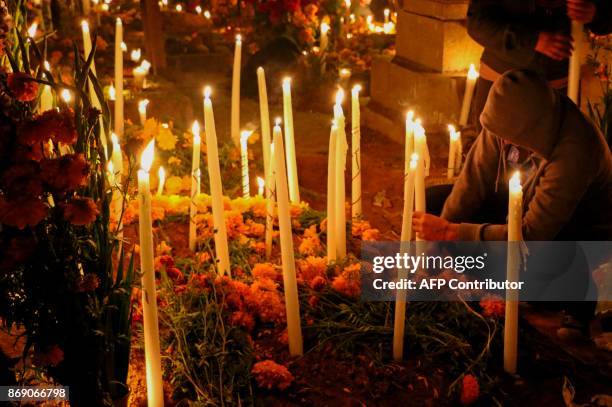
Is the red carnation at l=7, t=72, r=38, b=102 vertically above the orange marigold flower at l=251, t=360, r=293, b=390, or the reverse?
the red carnation at l=7, t=72, r=38, b=102

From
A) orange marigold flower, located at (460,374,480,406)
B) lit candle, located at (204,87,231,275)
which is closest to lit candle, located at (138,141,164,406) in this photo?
lit candle, located at (204,87,231,275)

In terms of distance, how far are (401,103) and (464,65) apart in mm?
500

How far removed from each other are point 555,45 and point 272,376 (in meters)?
2.16

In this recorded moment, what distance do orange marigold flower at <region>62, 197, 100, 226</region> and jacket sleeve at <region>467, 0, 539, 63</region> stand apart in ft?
7.93

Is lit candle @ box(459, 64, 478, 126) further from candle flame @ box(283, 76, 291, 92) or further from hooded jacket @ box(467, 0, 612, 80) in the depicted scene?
candle flame @ box(283, 76, 291, 92)

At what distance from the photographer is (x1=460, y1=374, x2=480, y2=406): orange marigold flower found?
6.83 feet

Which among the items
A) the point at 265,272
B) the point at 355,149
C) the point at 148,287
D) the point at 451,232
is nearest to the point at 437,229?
the point at 451,232

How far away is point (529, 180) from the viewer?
2832 millimetres

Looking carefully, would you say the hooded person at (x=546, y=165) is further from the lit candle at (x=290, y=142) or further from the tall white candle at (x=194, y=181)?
the tall white candle at (x=194, y=181)

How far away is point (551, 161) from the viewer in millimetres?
2682

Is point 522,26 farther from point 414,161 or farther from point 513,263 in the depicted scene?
point 513,263

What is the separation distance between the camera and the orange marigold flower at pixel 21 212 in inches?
64.8

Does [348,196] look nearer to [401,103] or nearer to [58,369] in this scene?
[401,103]

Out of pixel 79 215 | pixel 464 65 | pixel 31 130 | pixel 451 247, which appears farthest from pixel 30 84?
pixel 464 65
